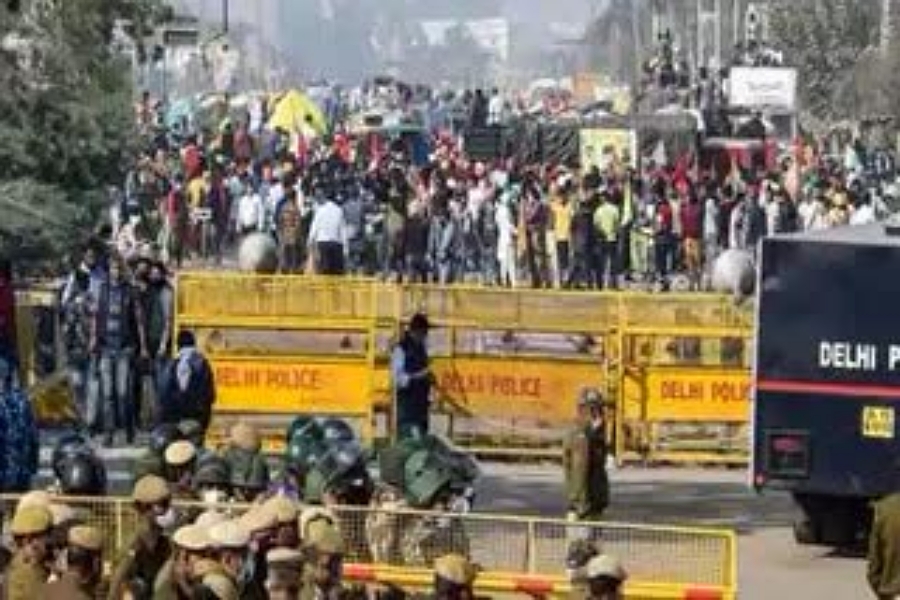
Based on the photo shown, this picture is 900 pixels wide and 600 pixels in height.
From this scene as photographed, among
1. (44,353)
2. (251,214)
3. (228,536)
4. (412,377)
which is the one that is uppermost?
(251,214)

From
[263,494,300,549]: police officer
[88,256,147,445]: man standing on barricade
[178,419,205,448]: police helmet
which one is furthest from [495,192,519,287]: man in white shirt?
[263,494,300,549]: police officer

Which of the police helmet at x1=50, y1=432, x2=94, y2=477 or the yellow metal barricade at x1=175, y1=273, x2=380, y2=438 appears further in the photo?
the yellow metal barricade at x1=175, y1=273, x2=380, y2=438

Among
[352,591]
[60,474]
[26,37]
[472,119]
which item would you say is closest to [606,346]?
[26,37]

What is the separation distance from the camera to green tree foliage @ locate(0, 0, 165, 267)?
22250 mm

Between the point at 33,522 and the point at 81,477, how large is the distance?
12.7 ft

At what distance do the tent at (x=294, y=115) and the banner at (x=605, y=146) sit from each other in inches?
282

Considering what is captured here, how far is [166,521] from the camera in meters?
13.7

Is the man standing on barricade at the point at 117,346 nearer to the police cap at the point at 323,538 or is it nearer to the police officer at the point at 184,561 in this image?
the police cap at the point at 323,538

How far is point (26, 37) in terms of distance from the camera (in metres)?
22.3

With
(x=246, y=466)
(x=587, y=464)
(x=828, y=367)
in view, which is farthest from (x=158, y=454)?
(x=828, y=367)

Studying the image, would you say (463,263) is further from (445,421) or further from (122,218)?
(445,421)

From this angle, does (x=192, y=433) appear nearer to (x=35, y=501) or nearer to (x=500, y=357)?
(x=35, y=501)

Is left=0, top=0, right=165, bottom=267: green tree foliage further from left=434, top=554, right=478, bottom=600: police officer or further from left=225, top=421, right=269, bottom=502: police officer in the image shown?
left=434, top=554, right=478, bottom=600: police officer

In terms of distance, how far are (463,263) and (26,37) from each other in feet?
62.7
